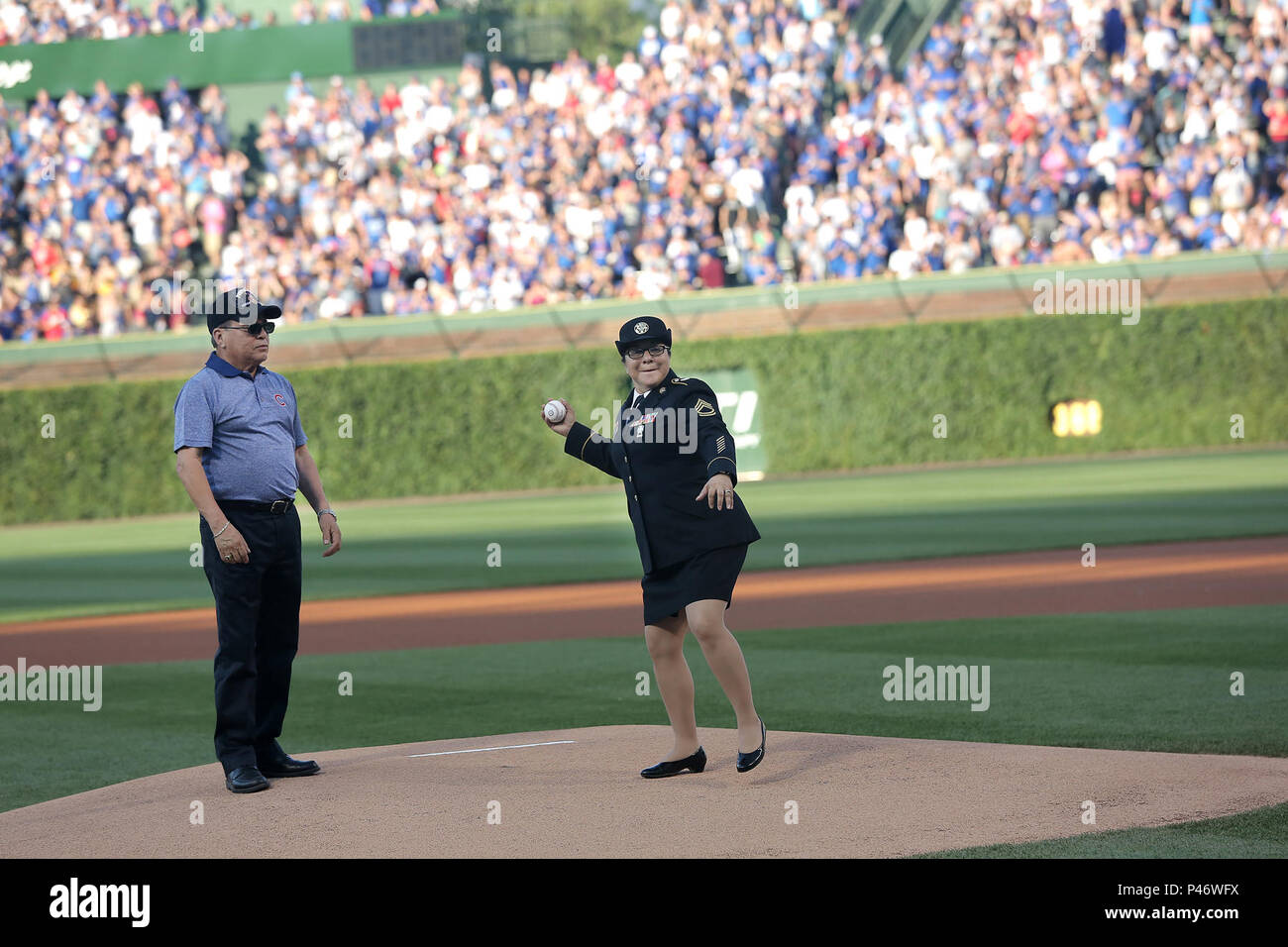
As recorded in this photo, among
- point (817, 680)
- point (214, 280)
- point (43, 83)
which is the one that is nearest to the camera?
point (817, 680)

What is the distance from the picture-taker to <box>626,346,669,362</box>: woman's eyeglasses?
21.1ft

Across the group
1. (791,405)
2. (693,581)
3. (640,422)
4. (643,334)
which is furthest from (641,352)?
(791,405)

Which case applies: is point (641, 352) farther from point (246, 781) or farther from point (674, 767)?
point (246, 781)

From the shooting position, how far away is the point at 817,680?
31.3 ft

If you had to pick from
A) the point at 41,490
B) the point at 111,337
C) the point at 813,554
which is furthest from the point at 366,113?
the point at 813,554

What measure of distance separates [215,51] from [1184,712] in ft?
96.4

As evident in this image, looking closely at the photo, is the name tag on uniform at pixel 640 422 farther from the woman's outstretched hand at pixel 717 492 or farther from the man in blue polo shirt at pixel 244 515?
the man in blue polo shirt at pixel 244 515

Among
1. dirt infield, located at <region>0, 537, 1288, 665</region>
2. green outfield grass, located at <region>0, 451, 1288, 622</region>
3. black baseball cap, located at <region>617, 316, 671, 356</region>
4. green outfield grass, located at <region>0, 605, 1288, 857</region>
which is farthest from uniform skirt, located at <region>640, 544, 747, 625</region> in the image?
green outfield grass, located at <region>0, 451, 1288, 622</region>

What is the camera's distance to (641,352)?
6441mm

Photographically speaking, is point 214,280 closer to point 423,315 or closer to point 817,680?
point 423,315

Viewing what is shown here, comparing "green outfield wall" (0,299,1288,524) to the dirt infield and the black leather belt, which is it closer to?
the dirt infield

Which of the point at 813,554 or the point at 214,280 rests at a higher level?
the point at 214,280

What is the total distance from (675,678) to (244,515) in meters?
1.86
